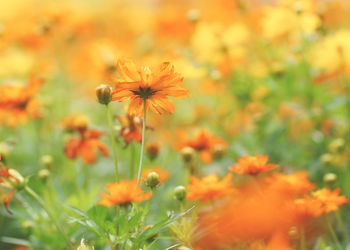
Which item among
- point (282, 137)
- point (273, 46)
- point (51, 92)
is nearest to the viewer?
point (282, 137)

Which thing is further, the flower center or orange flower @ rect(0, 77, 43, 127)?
orange flower @ rect(0, 77, 43, 127)

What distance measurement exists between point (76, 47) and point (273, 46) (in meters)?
1.68

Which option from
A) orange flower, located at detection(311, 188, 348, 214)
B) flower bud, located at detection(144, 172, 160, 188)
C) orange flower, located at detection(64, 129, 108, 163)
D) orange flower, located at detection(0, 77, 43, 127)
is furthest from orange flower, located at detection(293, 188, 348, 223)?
orange flower, located at detection(0, 77, 43, 127)

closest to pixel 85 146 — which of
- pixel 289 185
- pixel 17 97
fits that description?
pixel 17 97

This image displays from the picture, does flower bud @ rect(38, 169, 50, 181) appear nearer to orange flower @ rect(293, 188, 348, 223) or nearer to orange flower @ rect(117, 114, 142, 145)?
orange flower @ rect(117, 114, 142, 145)

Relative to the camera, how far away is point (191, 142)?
1.22m

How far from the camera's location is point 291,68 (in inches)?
63.5

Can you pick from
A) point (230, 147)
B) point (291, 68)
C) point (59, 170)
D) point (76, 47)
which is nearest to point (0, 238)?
point (59, 170)

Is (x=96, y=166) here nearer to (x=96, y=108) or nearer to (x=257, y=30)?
(x=96, y=108)

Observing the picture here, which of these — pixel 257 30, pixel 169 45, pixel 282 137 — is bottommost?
pixel 282 137

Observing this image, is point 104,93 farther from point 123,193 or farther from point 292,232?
point 292,232

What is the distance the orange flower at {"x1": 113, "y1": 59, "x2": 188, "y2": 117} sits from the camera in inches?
32.6

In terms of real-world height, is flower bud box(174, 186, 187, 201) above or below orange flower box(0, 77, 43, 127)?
below

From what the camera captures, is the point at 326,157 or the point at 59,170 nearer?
the point at 326,157
